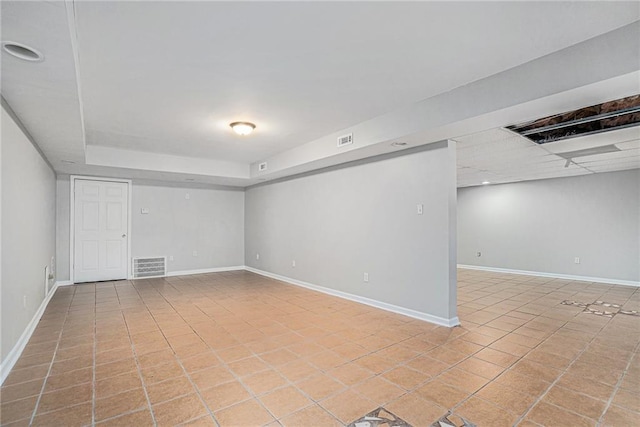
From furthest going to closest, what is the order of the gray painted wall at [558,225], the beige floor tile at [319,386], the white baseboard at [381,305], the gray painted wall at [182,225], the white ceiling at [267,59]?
the gray painted wall at [558,225] < the gray painted wall at [182,225] < the white baseboard at [381,305] < the beige floor tile at [319,386] < the white ceiling at [267,59]

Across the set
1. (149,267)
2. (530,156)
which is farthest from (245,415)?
(149,267)

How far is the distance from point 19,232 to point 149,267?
419 cm

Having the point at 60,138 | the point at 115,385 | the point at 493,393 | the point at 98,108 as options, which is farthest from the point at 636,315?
the point at 60,138

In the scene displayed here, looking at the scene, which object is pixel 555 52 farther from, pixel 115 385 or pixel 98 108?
pixel 98 108

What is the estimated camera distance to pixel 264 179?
7.04 metres

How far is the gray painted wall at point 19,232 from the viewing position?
2.62 meters

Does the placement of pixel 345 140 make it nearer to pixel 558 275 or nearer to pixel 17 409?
pixel 17 409

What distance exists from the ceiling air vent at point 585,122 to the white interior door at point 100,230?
726 cm

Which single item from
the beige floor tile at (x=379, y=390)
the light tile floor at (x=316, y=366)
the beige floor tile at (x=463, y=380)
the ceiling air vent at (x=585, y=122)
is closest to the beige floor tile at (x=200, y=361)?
the light tile floor at (x=316, y=366)

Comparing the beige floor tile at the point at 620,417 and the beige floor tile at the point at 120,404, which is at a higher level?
the beige floor tile at the point at 120,404

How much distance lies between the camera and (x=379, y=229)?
4.60 metres

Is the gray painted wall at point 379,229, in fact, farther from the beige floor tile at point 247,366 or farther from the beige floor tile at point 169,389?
the beige floor tile at point 169,389

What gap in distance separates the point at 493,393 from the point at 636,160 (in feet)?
18.8

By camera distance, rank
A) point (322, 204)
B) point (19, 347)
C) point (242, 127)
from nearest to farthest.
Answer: point (19, 347) → point (242, 127) → point (322, 204)
